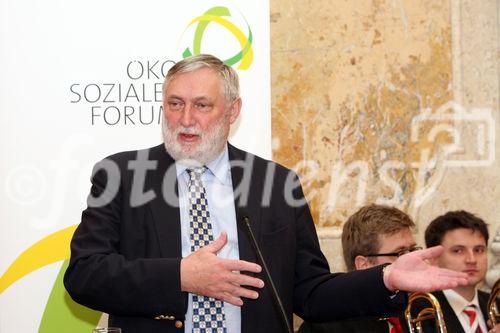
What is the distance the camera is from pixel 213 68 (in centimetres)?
318

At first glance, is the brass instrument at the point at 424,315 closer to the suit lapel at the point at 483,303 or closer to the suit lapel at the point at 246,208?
the suit lapel at the point at 483,303

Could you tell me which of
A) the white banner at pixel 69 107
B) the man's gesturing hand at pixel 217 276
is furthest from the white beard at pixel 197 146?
the white banner at pixel 69 107

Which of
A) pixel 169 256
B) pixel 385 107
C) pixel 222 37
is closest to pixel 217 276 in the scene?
pixel 169 256

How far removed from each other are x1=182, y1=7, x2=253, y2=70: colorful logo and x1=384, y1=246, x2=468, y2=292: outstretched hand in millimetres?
1649

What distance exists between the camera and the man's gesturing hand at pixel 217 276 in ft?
8.21

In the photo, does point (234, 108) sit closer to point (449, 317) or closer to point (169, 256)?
point (169, 256)

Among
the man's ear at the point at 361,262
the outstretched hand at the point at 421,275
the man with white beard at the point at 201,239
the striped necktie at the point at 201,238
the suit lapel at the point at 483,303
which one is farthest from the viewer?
the suit lapel at the point at 483,303

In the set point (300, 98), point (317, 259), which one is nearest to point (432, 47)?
point (300, 98)

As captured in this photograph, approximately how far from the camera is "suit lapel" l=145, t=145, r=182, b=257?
116 inches

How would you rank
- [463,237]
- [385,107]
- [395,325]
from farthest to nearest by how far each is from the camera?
[385,107] < [463,237] < [395,325]

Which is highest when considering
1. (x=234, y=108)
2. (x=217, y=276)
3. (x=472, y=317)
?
(x=234, y=108)

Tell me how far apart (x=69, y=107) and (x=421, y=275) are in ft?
6.60

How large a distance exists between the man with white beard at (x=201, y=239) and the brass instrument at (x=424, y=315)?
0.66 m

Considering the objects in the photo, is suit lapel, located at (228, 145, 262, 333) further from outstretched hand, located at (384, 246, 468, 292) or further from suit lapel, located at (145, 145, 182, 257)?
outstretched hand, located at (384, 246, 468, 292)
